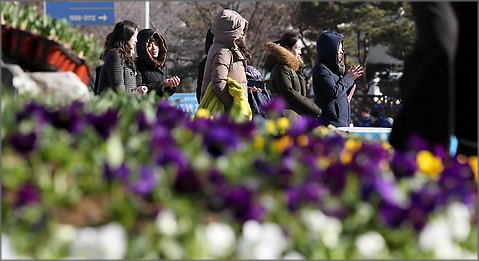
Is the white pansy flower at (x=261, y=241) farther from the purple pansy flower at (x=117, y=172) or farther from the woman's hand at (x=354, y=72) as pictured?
the woman's hand at (x=354, y=72)

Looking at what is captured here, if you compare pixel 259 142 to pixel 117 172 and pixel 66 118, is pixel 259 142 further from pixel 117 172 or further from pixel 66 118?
pixel 117 172

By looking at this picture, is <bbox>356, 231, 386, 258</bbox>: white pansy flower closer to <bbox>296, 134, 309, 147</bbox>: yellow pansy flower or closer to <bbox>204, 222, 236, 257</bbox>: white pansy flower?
<bbox>204, 222, 236, 257</bbox>: white pansy flower

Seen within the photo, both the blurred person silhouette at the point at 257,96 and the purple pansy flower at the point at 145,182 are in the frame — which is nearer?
the purple pansy flower at the point at 145,182

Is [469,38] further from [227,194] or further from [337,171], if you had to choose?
[227,194]

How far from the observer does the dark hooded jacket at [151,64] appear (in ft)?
24.3

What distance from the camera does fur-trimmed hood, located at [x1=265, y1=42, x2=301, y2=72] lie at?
7.62 meters

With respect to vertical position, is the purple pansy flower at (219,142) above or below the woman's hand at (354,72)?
above

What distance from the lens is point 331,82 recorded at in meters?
7.60

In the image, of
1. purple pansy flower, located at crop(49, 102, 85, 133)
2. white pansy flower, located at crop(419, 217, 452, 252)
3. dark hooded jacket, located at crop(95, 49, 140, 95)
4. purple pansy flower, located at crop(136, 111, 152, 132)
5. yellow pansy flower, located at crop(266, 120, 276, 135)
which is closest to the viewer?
white pansy flower, located at crop(419, 217, 452, 252)

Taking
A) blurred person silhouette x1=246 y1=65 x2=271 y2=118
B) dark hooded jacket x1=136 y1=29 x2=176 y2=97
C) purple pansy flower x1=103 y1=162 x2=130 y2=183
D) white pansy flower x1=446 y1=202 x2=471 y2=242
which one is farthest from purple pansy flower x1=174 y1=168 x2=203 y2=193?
dark hooded jacket x1=136 y1=29 x2=176 y2=97

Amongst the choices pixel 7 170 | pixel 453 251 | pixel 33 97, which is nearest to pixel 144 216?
pixel 7 170

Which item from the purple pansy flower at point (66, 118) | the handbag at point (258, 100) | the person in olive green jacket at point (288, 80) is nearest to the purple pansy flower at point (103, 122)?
the purple pansy flower at point (66, 118)

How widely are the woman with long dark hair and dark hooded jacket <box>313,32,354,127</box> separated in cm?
177

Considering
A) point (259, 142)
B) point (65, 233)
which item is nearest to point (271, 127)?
point (259, 142)
